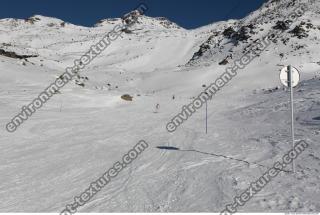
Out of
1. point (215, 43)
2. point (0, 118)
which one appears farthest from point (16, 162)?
point (215, 43)

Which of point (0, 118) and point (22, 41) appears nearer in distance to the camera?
point (0, 118)

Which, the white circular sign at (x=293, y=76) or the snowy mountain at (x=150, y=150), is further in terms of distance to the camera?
the white circular sign at (x=293, y=76)

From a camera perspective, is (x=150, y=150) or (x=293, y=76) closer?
(x=293, y=76)

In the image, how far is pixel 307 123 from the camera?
17.5 meters

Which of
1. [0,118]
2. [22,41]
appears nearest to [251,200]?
[0,118]

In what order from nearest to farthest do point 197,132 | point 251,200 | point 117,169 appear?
point 251,200, point 117,169, point 197,132

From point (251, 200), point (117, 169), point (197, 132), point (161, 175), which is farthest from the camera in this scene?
point (197, 132)

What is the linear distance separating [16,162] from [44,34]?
136 meters

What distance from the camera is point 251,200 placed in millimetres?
7578

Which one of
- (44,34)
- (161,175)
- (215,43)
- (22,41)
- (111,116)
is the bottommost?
(161,175)

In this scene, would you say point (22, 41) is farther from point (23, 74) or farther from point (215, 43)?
point (23, 74)

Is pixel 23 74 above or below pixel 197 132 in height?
above

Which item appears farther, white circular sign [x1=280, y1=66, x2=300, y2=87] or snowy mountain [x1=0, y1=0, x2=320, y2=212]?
white circular sign [x1=280, y1=66, x2=300, y2=87]

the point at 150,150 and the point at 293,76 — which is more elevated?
the point at 293,76
